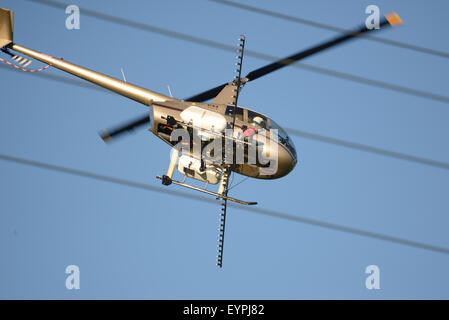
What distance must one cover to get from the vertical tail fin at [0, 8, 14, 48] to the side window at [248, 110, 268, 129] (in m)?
9.15

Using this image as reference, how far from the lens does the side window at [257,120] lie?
20956mm

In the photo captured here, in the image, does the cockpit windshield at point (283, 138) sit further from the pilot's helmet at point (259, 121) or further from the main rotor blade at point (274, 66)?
the main rotor blade at point (274, 66)

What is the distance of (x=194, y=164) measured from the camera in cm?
2131

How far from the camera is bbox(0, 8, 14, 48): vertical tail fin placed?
76.8ft

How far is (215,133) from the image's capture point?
20297 mm

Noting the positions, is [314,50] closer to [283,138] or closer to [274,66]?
[274,66]

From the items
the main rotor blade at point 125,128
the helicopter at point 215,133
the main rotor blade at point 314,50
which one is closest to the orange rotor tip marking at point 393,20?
the main rotor blade at point 314,50

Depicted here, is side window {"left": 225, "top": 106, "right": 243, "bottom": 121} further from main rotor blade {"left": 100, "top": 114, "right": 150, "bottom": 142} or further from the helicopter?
main rotor blade {"left": 100, "top": 114, "right": 150, "bottom": 142}

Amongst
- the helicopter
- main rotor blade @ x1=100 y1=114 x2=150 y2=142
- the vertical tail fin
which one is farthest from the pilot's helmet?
the vertical tail fin

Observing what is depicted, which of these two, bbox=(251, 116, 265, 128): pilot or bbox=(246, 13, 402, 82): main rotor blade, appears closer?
bbox=(246, 13, 402, 82): main rotor blade

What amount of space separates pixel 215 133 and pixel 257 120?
1580mm
